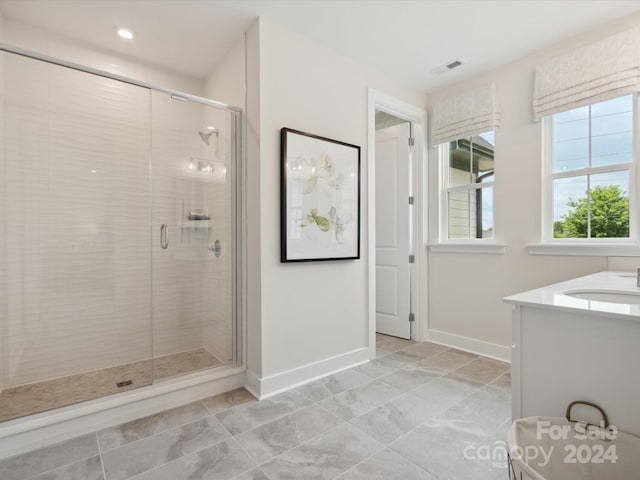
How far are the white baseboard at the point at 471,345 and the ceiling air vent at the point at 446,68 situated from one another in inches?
→ 100

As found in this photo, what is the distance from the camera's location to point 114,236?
2.54 meters

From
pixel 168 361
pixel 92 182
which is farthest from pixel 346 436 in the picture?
pixel 92 182

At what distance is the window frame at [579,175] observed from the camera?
7.52 ft

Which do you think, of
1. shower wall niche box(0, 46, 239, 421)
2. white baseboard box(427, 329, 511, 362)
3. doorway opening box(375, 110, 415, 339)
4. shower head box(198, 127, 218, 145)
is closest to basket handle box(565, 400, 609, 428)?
white baseboard box(427, 329, 511, 362)

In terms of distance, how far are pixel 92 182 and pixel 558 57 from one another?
3752mm

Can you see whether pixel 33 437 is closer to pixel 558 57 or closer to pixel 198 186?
pixel 198 186

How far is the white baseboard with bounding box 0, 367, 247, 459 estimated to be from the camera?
1.68 m

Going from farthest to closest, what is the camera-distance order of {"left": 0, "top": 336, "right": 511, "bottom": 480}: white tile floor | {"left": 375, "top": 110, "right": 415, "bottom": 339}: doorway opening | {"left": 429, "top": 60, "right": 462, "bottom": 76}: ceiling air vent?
{"left": 375, "top": 110, "right": 415, "bottom": 339}: doorway opening → {"left": 429, "top": 60, "right": 462, "bottom": 76}: ceiling air vent → {"left": 0, "top": 336, "right": 511, "bottom": 480}: white tile floor

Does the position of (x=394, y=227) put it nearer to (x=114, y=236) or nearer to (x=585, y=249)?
(x=585, y=249)

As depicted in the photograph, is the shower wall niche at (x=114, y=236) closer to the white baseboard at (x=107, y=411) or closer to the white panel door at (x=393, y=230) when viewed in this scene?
the white baseboard at (x=107, y=411)

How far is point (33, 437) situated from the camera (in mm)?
1704

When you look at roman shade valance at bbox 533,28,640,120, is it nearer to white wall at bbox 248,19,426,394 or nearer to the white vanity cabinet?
white wall at bbox 248,19,426,394

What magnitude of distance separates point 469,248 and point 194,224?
2516 mm

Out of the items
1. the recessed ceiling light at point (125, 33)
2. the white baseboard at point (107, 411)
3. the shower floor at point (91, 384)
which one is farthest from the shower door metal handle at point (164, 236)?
the recessed ceiling light at point (125, 33)
